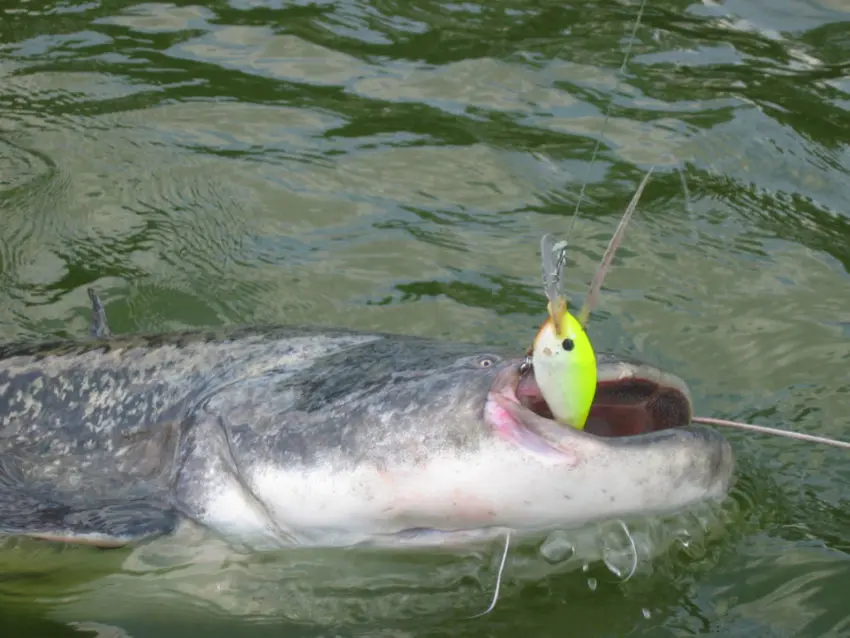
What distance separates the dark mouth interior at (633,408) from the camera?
9.85 ft

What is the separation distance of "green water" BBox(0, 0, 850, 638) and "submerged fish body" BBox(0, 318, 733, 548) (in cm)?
23

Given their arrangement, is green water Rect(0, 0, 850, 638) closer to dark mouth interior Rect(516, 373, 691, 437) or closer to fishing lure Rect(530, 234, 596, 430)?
dark mouth interior Rect(516, 373, 691, 437)

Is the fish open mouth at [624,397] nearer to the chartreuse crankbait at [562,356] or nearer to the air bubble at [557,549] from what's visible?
the chartreuse crankbait at [562,356]

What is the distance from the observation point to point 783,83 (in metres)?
6.69

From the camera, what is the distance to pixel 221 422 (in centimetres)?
338

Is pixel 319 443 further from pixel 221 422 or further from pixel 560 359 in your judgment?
pixel 560 359

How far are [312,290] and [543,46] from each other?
2.65 meters

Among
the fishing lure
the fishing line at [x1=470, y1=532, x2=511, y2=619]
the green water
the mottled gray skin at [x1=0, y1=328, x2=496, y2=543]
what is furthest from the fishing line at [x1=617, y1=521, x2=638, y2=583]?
the mottled gray skin at [x1=0, y1=328, x2=496, y2=543]

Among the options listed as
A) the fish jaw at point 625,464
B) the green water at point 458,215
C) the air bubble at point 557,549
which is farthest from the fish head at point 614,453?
the green water at point 458,215

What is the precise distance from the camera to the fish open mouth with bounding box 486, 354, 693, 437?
9.63 feet

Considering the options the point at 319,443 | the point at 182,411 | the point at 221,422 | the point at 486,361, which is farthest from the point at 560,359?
the point at 182,411

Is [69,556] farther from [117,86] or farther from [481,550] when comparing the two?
[117,86]

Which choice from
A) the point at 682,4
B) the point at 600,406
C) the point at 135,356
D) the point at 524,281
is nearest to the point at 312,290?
the point at 524,281

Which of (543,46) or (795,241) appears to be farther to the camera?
(543,46)
